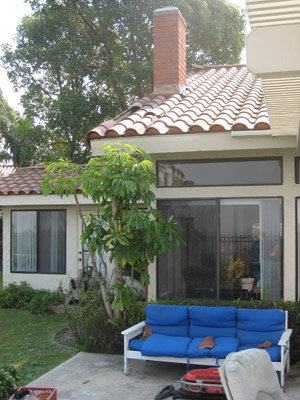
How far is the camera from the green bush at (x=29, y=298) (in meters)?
12.0

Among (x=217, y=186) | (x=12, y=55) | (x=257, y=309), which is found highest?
(x=12, y=55)

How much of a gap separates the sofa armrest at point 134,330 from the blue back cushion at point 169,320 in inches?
6.6

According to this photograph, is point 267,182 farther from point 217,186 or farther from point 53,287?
point 53,287

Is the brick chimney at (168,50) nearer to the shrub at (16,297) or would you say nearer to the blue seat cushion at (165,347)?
the blue seat cushion at (165,347)

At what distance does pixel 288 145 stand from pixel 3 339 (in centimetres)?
616

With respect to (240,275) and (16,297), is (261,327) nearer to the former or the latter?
(240,275)

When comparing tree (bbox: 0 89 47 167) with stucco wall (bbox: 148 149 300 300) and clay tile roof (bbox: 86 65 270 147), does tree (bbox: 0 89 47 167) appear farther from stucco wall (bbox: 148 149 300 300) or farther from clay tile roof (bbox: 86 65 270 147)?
stucco wall (bbox: 148 149 300 300)

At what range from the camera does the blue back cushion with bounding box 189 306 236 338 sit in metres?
7.50

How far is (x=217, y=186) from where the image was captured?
335 inches

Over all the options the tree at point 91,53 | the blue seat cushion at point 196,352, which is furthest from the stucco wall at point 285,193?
the tree at point 91,53

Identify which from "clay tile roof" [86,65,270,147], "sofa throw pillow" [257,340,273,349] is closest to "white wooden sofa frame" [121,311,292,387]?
"sofa throw pillow" [257,340,273,349]

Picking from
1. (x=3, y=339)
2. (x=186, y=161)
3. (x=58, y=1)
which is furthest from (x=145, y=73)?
(x=3, y=339)

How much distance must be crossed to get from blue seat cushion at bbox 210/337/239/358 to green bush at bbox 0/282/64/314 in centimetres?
586

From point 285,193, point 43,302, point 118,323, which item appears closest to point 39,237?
point 43,302
